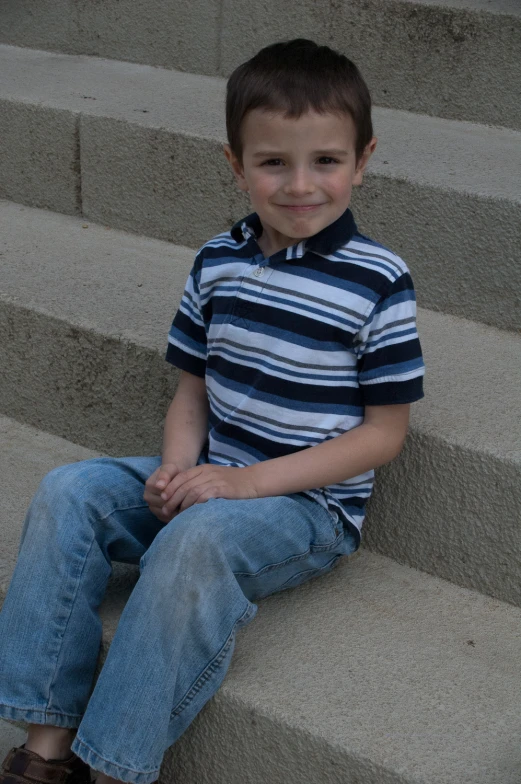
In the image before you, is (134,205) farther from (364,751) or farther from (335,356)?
(364,751)

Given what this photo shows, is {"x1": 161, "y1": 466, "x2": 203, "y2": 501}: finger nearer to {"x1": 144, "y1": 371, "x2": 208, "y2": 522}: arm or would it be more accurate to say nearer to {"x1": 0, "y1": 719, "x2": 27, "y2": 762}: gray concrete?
{"x1": 144, "y1": 371, "x2": 208, "y2": 522}: arm

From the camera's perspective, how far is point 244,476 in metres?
1.64

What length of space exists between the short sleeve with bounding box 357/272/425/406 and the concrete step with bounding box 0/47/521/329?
60 centimetres

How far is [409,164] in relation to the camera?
2.30 meters

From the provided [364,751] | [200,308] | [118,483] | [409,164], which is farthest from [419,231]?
[364,751]

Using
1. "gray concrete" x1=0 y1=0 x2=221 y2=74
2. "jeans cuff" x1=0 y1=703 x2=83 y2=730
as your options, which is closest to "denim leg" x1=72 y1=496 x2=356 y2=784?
"jeans cuff" x1=0 y1=703 x2=83 y2=730

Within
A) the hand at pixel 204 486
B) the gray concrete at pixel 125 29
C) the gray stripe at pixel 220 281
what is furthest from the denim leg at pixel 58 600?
the gray concrete at pixel 125 29

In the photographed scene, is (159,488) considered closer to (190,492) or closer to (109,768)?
(190,492)

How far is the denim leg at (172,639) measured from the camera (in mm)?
1458

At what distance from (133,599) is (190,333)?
21.1 inches

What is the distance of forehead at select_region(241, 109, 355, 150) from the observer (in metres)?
1.55

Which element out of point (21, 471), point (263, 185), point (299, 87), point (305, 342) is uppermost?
point (299, 87)

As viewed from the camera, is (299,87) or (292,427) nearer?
(299,87)

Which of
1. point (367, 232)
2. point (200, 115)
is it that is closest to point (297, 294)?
point (367, 232)
